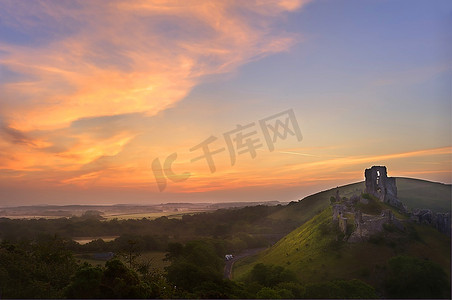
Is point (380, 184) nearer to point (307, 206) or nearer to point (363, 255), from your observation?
point (363, 255)

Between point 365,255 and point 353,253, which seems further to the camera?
point 353,253

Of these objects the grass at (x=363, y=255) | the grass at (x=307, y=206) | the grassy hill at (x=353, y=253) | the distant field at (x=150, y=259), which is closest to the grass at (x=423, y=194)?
the grass at (x=307, y=206)

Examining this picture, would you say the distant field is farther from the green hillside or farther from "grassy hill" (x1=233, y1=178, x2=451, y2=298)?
the green hillside

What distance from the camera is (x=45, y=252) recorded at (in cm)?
4784

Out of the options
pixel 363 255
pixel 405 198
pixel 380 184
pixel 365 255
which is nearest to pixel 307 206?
pixel 405 198

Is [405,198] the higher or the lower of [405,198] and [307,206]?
the higher

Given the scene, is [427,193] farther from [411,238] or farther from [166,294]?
[166,294]

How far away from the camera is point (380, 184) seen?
79.1m

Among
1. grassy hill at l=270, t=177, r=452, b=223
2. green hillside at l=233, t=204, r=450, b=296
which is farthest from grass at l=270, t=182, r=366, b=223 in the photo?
green hillside at l=233, t=204, r=450, b=296

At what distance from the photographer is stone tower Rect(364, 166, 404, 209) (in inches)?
3070

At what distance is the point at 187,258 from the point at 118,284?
4289 centimetres

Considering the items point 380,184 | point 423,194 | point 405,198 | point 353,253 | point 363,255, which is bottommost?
point 363,255

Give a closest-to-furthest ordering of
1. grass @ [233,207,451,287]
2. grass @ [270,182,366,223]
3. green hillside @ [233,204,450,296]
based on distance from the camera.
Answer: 1. green hillside @ [233,204,450,296]
2. grass @ [233,207,451,287]
3. grass @ [270,182,366,223]

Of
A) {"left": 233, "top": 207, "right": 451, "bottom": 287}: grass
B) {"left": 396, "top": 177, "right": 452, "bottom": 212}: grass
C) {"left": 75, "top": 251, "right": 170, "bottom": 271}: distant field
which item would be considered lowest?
{"left": 75, "top": 251, "right": 170, "bottom": 271}: distant field
